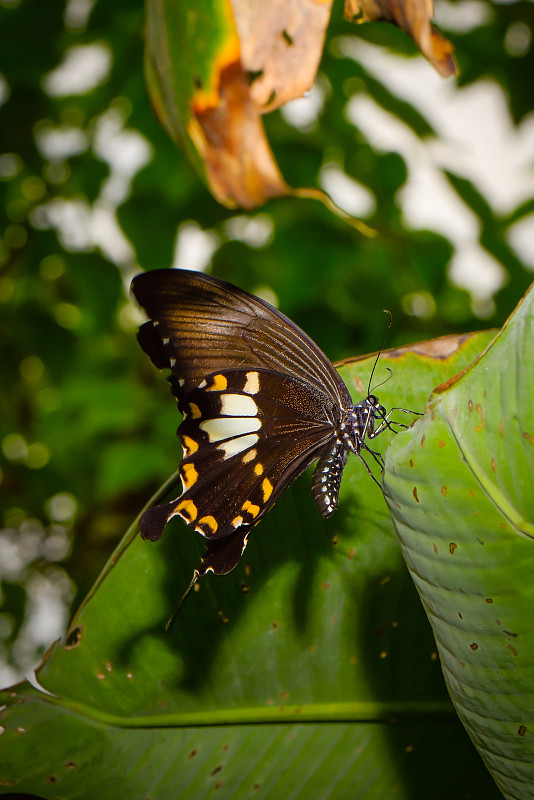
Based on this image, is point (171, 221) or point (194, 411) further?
point (171, 221)

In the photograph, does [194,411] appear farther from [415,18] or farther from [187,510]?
[415,18]

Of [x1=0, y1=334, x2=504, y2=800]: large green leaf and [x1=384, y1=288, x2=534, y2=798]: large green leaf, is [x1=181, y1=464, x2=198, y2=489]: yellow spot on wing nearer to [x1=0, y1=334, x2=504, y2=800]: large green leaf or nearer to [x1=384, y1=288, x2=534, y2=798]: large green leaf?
[x1=0, y1=334, x2=504, y2=800]: large green leaf

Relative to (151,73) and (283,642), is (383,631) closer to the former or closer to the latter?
(283,642)

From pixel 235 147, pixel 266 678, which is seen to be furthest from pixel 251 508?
pixel 235 147

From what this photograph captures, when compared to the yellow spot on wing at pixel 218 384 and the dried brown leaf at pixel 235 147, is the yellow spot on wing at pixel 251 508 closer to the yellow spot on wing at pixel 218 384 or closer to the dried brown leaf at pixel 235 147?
the yellow spot on wing at pixel 218 384

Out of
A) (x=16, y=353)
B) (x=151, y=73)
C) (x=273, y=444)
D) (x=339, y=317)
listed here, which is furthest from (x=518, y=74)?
(x=16, y=353)

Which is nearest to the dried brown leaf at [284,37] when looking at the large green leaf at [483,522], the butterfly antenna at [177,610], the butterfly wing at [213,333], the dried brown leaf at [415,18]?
the dried brown leaf at [415,18]

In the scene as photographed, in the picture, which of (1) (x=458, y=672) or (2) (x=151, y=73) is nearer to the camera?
(1) (x=458, y=672)

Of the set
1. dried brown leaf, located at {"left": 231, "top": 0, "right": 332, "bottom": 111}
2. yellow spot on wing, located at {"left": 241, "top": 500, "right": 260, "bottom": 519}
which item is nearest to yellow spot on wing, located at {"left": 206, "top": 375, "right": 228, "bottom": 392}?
yellow spot on wing, located at {"left": 241, "top": 500, "right": 260, "bottom": 519}
